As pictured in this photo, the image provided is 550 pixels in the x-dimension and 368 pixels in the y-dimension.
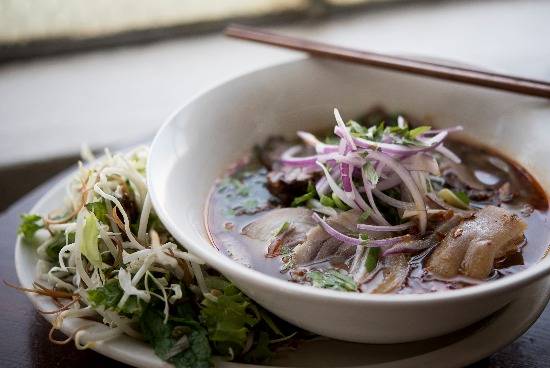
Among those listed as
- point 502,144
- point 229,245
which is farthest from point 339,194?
point 502,144

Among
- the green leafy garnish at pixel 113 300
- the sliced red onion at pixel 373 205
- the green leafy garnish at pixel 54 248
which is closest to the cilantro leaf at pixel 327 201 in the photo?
the sliced red onion at pixel 373 205

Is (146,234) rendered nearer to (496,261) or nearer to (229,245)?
(229,245)

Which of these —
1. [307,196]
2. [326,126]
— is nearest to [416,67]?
[326,126]

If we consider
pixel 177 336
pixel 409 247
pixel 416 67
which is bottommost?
pixel 177 336

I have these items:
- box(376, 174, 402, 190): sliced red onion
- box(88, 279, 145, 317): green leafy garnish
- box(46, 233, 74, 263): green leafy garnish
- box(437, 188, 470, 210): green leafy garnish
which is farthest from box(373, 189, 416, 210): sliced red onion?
box(46, 233, 74, 263): green leafy garnish

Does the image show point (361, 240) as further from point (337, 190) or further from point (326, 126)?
point (326, 126)
